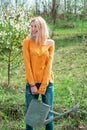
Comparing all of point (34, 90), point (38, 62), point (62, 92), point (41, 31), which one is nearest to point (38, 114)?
point (34, 90)

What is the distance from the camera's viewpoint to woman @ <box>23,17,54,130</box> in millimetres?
4773

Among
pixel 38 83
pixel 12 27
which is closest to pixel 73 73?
pixel 12 27

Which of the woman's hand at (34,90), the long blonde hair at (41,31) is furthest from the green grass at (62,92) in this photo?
the long blonde hair at (41,31)

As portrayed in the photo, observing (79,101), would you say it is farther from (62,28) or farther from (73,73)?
(62,28)

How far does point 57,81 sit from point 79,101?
308 centimetres

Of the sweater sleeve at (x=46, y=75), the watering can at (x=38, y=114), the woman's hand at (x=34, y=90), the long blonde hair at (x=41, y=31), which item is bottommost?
the watering can at (x=38, y=114)

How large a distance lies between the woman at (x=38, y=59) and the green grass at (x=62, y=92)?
1162mm

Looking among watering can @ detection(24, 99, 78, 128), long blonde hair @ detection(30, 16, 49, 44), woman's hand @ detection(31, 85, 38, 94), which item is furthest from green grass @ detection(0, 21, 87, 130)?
long blonde hair @ detection(30, 16, 49, 44)

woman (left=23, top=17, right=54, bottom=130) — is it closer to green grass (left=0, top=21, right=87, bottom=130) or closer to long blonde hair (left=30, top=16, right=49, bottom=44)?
long blonde hair (left=30, top=16, right=49, bottom=44)

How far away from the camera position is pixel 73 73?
10.4 metres

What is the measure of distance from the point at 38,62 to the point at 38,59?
0.13 feet

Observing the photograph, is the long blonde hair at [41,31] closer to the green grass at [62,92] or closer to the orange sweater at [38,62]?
the orange sweater at [38,62]

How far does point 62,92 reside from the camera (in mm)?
7938

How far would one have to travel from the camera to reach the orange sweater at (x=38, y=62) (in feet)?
15.8
